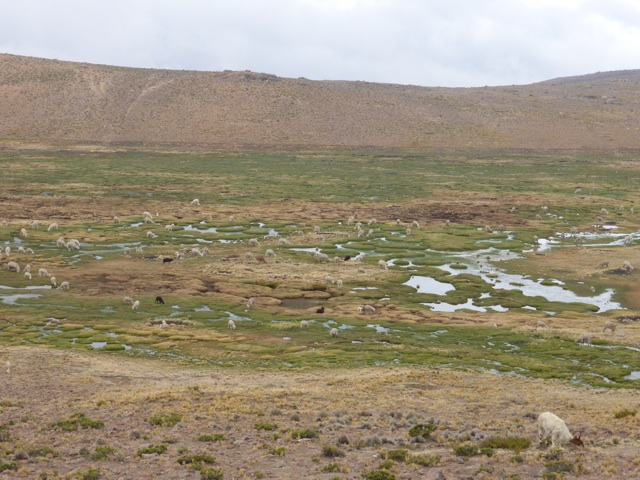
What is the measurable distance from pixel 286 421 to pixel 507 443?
6.18 metres

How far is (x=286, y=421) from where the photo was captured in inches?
870

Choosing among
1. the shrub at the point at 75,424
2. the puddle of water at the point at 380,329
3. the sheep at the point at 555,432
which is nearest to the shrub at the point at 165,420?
the shrub at the point at 75,424

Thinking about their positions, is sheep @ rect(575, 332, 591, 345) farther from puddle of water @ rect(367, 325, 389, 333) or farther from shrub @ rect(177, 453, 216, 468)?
shrub @ rect(177, 453, 216, 468)

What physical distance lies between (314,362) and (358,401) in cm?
525

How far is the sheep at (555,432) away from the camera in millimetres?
19250

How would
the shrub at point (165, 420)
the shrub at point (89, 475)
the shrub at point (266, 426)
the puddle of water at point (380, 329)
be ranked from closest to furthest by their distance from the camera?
the shrub at point (89, 475)
the shrub at point (266, 426)
the shrub at point (165, 420)
the puddle of water at point (380, 329)

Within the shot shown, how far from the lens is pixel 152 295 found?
40.2m

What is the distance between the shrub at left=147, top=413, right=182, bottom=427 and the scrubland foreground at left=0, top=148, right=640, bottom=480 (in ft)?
0.19

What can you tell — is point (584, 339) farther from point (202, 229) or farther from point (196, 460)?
point (202, 229)

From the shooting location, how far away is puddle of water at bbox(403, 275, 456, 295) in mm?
43362

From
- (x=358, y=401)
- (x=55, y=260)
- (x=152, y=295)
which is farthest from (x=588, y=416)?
(x=55, y=260)

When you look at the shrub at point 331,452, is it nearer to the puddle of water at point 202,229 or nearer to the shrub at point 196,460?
the shrub at point 196,460

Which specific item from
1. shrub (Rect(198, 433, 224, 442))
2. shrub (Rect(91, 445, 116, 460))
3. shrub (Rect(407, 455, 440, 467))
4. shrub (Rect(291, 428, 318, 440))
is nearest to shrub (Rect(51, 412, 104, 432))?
shrub (Rect(91, 445, 116, 460))

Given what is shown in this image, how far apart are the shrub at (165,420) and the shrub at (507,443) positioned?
850 cm
